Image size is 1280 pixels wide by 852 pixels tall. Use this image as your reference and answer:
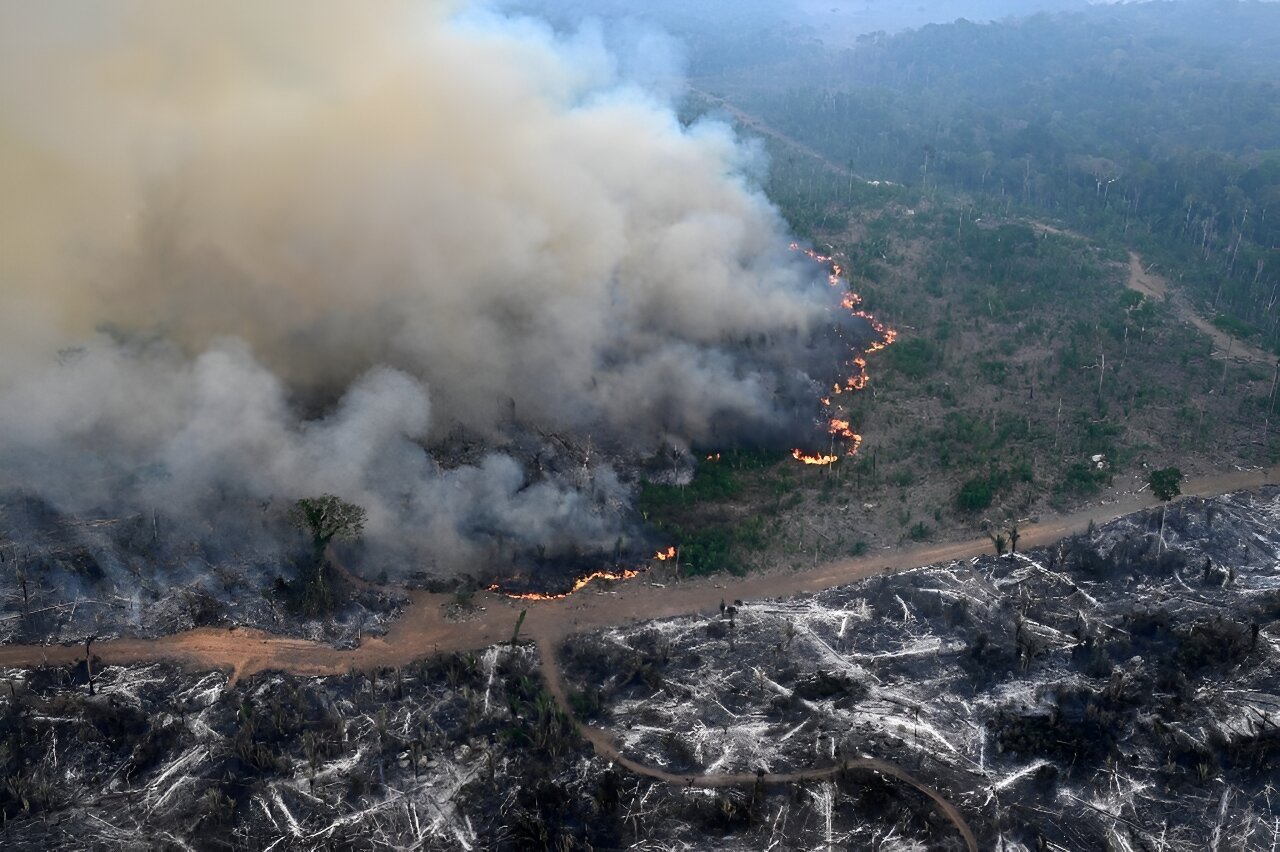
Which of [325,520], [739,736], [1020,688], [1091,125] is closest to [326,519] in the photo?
[325,520]

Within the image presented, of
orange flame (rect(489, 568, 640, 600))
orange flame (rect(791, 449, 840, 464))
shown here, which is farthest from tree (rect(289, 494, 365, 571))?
orange flame (rect(791, 449, 840, 464))

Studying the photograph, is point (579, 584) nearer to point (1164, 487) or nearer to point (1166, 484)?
point (1164, 487)

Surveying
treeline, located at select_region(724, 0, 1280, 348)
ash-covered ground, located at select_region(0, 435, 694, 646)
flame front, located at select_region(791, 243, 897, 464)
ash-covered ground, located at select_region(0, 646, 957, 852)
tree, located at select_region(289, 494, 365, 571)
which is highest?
treeline, located at select_region(724, 0, 1280, 348)

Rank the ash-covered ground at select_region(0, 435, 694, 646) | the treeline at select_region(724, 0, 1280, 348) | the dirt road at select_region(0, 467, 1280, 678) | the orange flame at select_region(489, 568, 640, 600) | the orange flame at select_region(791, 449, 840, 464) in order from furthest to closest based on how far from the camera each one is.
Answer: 1. the treeline at select_region(724, 0, 1280, 348)
2. the orange flame at select_region(791, 449, 840, 464)
3. the orange flame at select_region(489, 568, 640, 600)
4. the ash-covered ground at select_region(0, 435, 694, 646)
5. the dirt road at select_region(0, 467, 1280, 678)

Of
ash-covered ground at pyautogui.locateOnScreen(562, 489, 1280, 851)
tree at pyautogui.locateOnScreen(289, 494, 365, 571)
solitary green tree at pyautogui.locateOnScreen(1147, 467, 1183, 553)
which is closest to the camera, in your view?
ash-covered ground at pyautogui.locateOnScreen(562, 489, 1280, 851)

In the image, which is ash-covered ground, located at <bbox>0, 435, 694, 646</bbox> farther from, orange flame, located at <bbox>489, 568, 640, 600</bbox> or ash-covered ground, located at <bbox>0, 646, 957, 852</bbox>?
ash-covered ground, located at <bbox>0, 646, 957, 852</bbox>

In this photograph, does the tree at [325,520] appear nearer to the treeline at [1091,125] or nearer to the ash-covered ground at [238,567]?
the ash-covered ground at [238,567]
